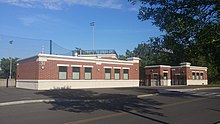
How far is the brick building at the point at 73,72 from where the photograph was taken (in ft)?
112

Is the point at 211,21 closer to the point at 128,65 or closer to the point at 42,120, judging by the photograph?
the point at 42,120

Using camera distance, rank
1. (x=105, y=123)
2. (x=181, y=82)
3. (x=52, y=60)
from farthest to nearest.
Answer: (x=181, y=82) → (x=52, y=60) → (x=105, y=123)

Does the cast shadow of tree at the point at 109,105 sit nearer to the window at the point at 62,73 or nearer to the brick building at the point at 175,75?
the window at the point at 62,73

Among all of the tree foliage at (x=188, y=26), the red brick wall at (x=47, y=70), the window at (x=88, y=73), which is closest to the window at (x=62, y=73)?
the red brick wall at (x=47, y=70)

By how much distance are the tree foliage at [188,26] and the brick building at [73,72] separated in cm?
2601

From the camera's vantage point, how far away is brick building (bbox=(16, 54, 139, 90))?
112ft

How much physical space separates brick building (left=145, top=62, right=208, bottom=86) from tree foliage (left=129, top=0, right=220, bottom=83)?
45.6 m

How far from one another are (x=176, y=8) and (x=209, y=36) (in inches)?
53.0

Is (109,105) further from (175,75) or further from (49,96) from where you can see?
(175,75)

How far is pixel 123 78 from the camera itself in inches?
1720

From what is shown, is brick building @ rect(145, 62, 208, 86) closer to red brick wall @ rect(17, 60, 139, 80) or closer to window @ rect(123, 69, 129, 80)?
window @ rect(123, 69, 129, 80)

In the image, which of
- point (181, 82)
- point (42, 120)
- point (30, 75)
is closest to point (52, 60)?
point (30, 75)

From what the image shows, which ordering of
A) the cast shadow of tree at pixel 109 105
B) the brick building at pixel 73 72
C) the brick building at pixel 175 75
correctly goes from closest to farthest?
the cast shadow of tree at pixel 109 105, the brick building at pixel 73 72, the brick building at pixel 175 75

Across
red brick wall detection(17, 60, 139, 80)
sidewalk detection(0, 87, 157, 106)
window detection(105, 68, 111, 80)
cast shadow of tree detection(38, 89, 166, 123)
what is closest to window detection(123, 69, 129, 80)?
red brick wall detection(17, 60, 139, 80)
